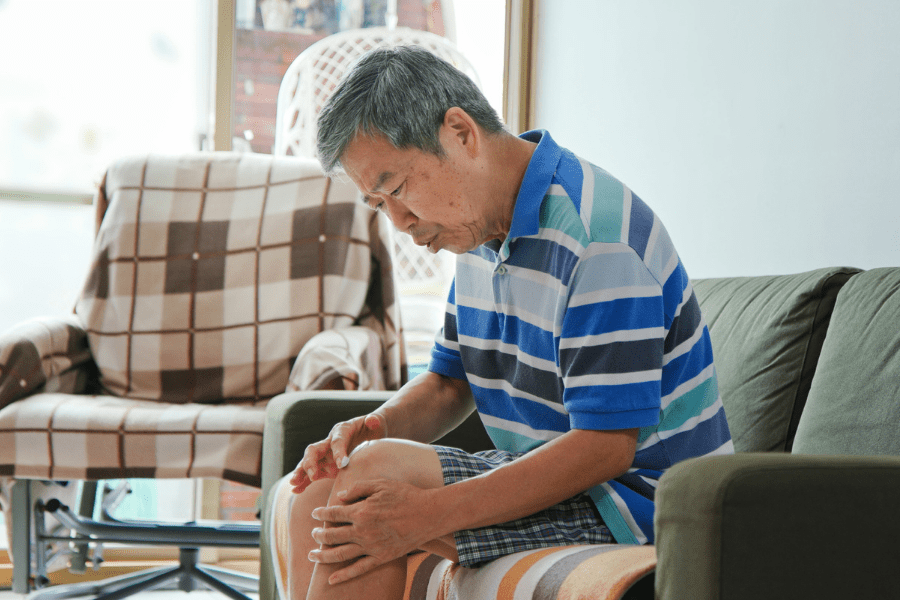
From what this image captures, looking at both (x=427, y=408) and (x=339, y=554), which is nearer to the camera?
(x=339, y=554)

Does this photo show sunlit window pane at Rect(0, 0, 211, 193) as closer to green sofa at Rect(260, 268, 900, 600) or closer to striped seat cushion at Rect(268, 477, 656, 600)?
green sofa at Rect(260, 268, 900, 600)

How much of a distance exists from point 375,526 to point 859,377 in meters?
0.62

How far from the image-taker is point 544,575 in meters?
0.76

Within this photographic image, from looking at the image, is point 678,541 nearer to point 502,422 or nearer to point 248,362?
point 502,422

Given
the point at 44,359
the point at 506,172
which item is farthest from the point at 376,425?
the point at 44,359

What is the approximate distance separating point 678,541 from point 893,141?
0.92 metres

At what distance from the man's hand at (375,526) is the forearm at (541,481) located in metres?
0.02

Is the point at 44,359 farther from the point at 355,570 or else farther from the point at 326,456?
the point at 355,570

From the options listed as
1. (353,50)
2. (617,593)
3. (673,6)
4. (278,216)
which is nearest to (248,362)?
(278,216)

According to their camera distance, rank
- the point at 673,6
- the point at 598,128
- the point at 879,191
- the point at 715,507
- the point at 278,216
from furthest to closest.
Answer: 1. the point at 598,128
2. the point at 278,216
3. the point at 673,6
4. the point at 879,191
5. the point at 715,507

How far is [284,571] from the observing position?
116cm

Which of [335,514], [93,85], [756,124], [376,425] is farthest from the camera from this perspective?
[93,85]

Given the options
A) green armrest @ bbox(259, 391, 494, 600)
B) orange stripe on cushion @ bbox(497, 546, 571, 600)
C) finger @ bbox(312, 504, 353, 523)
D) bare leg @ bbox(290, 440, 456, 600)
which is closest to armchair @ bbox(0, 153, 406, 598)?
green armrest @ bbox(259, 391, 494, 600)

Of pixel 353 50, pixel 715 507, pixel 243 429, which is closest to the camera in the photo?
pixel 715 507
